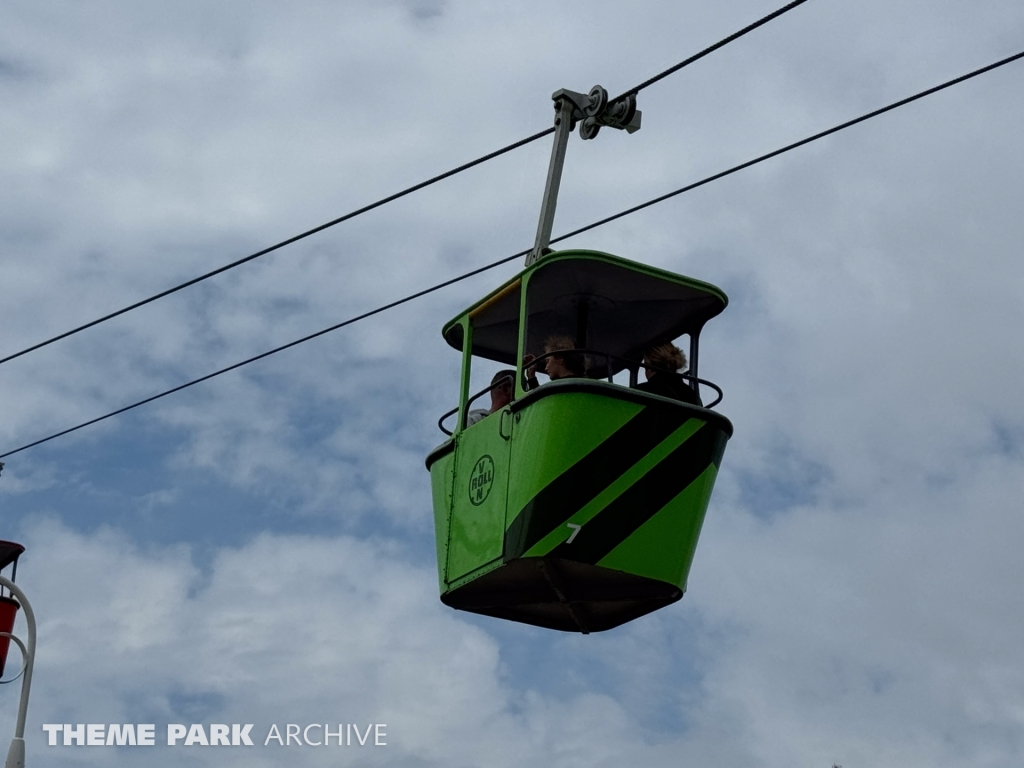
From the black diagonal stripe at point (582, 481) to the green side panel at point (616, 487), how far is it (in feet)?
0.09

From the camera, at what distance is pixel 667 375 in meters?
12.9

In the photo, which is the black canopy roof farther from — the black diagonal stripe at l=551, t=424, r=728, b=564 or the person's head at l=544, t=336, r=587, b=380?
the black diagonal stripe at l=551, t=424, r=728, b=564

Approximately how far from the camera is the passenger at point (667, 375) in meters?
12.9

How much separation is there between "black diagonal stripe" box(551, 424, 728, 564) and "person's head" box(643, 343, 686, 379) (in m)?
0.46

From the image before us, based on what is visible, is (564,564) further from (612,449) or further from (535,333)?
(535,333)

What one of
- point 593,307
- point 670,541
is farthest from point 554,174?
point 670,541

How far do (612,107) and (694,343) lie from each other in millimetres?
1626

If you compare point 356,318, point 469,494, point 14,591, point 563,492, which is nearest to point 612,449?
point 563,492

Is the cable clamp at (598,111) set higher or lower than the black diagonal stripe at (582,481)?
higher

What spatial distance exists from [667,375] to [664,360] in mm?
110

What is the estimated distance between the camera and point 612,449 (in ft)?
40.5

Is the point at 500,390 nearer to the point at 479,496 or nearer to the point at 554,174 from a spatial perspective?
the point at 479,496

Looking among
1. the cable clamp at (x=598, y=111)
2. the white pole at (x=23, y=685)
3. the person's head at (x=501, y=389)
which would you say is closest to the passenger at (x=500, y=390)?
the person's head at (x=501, y=389)

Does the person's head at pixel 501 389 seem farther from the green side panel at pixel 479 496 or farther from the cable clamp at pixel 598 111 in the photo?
the cable clamp at pixel 598 111
